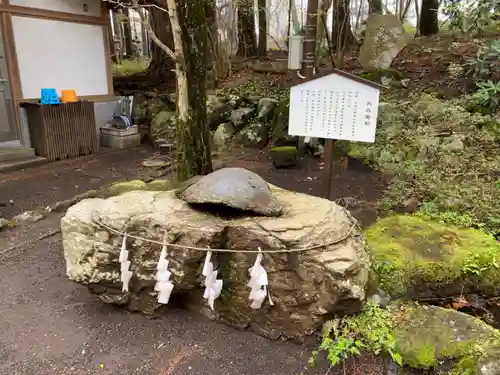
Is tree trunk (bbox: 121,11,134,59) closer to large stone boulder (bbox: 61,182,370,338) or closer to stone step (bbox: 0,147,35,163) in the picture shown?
stone step (bbox: 0,147,35,163)

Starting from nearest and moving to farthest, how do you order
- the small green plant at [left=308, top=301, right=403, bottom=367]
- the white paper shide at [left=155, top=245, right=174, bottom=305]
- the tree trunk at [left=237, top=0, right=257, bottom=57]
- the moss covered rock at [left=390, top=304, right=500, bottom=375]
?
the moss covered rock at [left=390, top=304, right=500, bottom=375] < the small green plant at [left=308, top=301, right=403, bottom=367] < the white paper shide at [left=155, top=245, right=174, bottom=305] < the tree trunk at [left=237, top=0, right=257, bottom=57]

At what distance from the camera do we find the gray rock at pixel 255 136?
346 inches

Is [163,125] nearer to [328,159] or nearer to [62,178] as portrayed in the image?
[62,178]

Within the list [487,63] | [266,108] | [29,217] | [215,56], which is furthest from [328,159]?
[215,56]

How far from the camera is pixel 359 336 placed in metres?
2.91

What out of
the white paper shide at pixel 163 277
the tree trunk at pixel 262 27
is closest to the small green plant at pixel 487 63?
the tree trunk at pixel 262 27

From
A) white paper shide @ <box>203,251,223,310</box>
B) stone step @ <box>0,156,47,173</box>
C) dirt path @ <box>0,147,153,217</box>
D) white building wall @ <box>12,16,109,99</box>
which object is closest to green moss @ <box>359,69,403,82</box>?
dirt path @ <box>0,147,153,217</box>

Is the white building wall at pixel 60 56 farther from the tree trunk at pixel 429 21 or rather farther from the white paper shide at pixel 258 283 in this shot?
the tree trunk at pixel 429 21

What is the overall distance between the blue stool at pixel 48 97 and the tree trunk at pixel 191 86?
14.2 ft

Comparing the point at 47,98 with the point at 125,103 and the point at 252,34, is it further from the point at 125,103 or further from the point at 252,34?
the point at 252,34

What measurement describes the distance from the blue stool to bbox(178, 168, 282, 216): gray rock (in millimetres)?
6425

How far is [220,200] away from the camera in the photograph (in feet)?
10.0

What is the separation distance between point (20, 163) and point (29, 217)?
3.13m

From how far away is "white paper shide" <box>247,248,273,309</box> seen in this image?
284 cm
